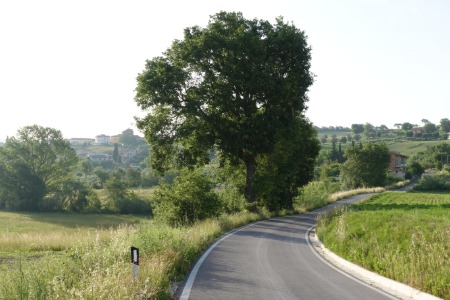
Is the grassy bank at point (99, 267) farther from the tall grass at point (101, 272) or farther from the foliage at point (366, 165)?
the foliage at point (366, 165)

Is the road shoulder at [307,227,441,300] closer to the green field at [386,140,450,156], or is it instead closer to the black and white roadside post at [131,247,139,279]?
the black and white roadside post at [131,247,139,279]

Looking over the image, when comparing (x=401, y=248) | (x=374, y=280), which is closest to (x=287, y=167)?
(x=401, y=248)

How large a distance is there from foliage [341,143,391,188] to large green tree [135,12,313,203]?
5614 centimetres

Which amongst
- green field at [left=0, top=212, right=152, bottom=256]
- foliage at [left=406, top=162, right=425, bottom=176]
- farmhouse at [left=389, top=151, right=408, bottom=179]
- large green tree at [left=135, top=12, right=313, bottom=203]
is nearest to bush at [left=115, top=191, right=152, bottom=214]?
green field at [left=0, top=212, right=152, bottom=256]

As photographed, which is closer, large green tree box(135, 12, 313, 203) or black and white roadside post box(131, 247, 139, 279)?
black and white roadside post box(131, 247, 139, 279)

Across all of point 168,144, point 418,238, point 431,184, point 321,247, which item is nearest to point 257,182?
point 168,144

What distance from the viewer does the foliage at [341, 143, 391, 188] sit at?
84.5 metres

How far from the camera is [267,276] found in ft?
36.7

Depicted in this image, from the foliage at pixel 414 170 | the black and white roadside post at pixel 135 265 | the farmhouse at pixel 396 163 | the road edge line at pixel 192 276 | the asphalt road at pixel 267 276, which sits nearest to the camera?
the black and white roadside post at pixel 135 265

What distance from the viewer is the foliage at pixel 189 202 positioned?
26.5 m

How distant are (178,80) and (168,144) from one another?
16.1ft

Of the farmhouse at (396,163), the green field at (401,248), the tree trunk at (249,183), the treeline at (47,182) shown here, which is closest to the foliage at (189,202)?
the tree trunk at (249,183)

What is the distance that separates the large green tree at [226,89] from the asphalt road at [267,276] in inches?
516

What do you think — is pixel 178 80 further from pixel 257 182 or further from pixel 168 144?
pixel 257 182
